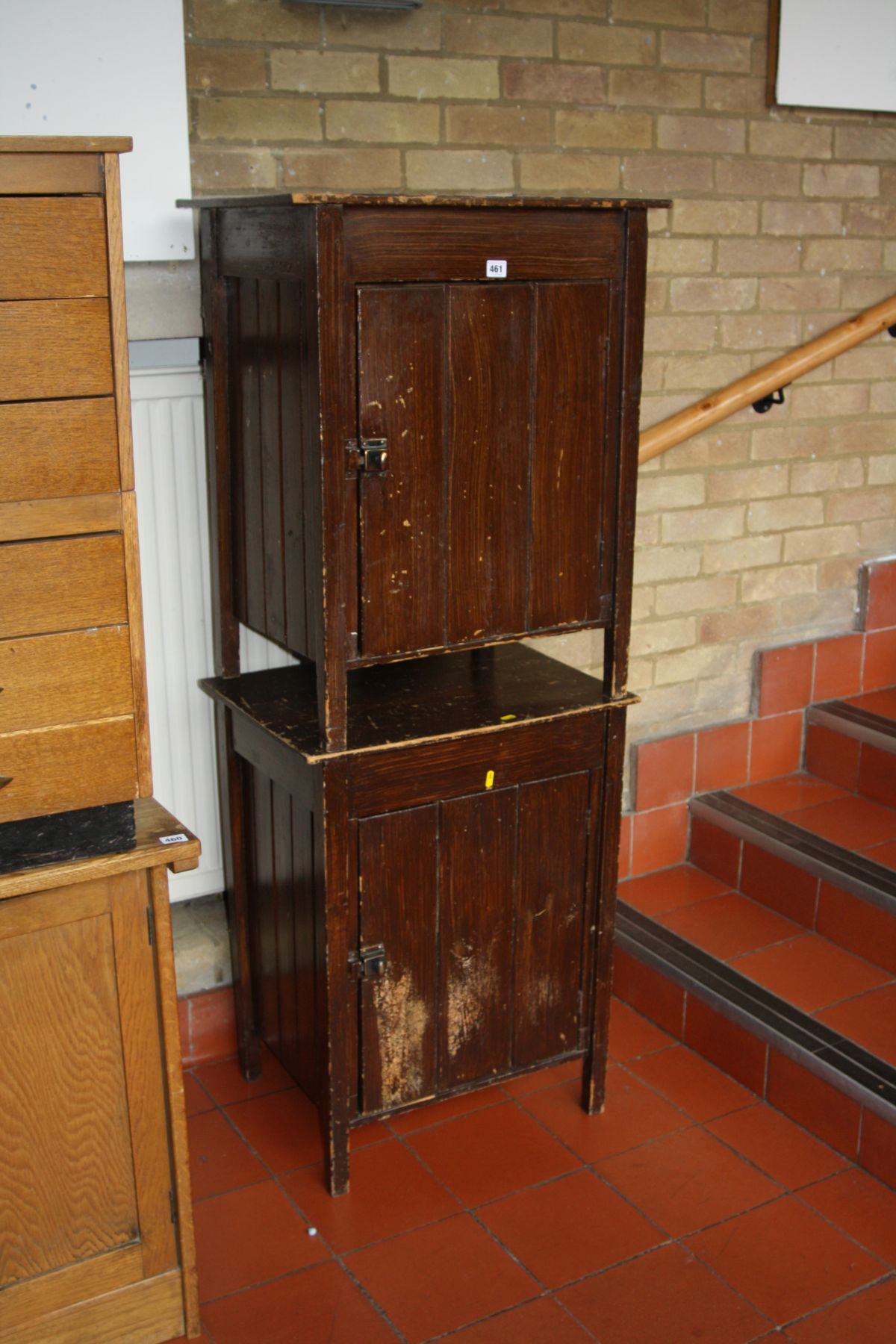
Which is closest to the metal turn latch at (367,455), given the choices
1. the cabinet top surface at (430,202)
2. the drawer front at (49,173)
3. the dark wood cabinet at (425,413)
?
the dark wood cabinet at (425,413)

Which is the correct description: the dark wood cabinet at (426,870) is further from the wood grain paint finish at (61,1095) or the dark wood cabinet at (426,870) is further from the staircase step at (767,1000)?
the wood grain paint finish at (61,1095)

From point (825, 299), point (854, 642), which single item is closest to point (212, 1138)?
point (854, 642)

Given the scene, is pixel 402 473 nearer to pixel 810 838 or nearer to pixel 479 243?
pixel 479 243

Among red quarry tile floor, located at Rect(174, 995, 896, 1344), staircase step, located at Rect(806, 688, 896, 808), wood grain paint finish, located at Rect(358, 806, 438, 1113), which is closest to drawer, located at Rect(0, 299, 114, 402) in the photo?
wood grain paint finish, located at Rect(358, 806, 438, 1113)

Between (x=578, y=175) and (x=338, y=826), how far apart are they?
1.67 m

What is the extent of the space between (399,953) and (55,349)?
1.33 metres

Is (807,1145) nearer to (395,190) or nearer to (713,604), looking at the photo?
(713,604)

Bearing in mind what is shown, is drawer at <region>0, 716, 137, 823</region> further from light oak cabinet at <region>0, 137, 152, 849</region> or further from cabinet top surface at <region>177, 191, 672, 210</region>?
cabinet top surface at <region>177, 191, 672, 210</region>

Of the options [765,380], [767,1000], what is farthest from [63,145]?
[767,1000]

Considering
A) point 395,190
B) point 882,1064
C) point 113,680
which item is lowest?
point 882,1064

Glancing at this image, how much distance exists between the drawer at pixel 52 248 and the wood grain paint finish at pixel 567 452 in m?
0.85

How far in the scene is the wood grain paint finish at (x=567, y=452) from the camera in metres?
2.52

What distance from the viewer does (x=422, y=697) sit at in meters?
2.77

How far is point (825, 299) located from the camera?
144 inches
